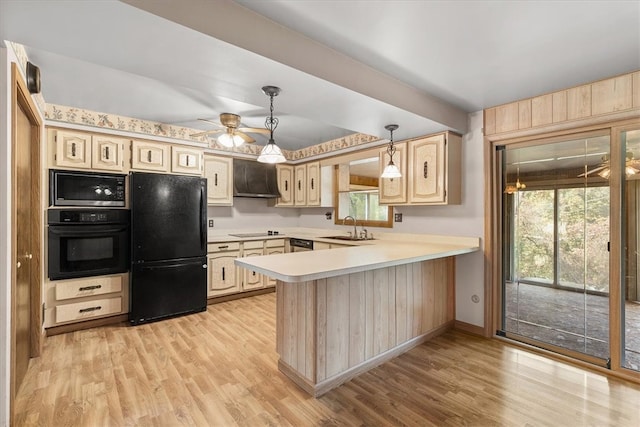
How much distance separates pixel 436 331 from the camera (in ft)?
10.0

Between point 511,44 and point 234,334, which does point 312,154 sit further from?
point 511,44

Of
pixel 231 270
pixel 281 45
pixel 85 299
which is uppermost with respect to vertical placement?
pixel 281 45

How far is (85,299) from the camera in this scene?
10.5 ft

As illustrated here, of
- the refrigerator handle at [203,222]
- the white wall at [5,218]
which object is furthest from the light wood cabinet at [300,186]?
the white wall at [5,218]

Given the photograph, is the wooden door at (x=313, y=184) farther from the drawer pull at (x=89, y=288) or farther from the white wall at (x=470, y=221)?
the drawer pull at (x=89, y=288)

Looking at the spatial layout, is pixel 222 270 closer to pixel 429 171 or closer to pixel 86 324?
pixel 86 324

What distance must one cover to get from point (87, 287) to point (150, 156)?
62.9 inches

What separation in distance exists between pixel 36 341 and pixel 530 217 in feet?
15.1

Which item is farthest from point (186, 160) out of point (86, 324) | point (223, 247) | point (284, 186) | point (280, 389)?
point (280, 389)

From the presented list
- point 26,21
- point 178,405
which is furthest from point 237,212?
point 26,21

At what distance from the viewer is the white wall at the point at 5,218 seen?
1544 mm

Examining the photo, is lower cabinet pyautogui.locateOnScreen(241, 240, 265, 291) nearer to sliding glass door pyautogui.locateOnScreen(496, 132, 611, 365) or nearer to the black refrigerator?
the black refrigerator

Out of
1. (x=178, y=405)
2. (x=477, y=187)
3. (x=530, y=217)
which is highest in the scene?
(x=477, y=187)

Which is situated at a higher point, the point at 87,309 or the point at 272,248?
the point at 272,248
